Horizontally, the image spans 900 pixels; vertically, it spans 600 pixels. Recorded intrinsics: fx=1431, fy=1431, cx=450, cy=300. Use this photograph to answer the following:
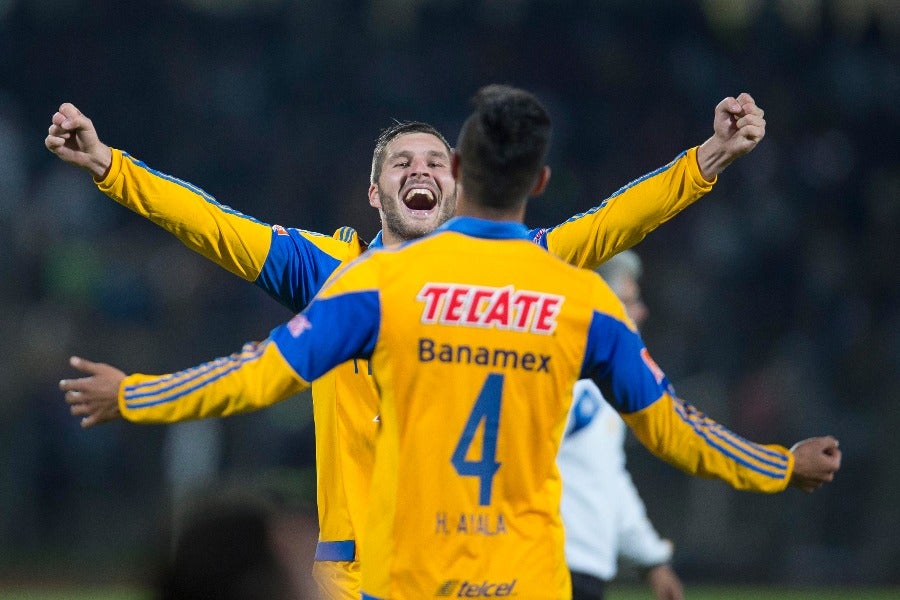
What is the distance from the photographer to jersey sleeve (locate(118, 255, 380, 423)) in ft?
11.5

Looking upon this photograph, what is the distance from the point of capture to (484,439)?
358 cm

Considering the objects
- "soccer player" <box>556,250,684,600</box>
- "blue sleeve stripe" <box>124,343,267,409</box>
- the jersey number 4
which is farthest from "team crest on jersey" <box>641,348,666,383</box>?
"soccer player" <box>556,250,684,600</box>

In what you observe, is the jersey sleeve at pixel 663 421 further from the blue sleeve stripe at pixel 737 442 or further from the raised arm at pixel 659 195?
the raised arm at pixel 659 195

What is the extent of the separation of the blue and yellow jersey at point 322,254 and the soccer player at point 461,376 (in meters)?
1.14

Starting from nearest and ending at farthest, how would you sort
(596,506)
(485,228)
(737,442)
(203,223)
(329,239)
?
(485,228)
(737,442)
(203,223)
(329,239)
(596,506)

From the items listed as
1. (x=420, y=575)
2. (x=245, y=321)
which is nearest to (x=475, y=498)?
(x=420, y=575)

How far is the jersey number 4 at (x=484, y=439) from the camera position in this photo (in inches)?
140

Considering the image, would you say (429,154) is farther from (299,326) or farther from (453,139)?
(453,139)

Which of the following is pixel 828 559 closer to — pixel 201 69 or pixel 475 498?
pixel 201 69

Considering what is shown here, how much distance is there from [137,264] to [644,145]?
16.2 ft

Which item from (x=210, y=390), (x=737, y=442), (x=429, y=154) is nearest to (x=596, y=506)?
(x=429, y=154)

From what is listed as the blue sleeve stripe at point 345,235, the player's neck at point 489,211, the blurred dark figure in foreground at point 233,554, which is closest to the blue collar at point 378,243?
the blue sleeve stripe at point 345,235

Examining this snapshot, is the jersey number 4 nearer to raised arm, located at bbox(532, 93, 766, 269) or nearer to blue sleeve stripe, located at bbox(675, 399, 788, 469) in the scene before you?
blue sleeve stripe, located at bbox(675, 399, 788, 469)

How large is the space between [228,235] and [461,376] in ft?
5.01
